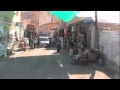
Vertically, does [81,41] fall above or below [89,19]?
below

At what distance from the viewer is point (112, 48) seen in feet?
42.0

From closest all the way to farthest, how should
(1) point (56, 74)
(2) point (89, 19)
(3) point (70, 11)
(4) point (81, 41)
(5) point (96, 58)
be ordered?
(3) point (70, 11) < (1) point (56, 74) < (5) point (96, 58) < (2) point (89, 19) < (4) point (81, 41)

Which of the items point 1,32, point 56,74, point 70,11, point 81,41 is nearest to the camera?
point 70,11

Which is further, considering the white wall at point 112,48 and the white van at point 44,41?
the white van at point 44,41

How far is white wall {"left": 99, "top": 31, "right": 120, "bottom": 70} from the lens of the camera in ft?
39.6

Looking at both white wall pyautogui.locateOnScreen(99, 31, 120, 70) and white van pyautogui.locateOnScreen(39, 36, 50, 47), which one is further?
white van pyautogui.locateOnScreen(39, 36, 50, 47)

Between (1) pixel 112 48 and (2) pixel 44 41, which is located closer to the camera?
(1) pixel 112 48

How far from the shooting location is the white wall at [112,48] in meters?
12.1
